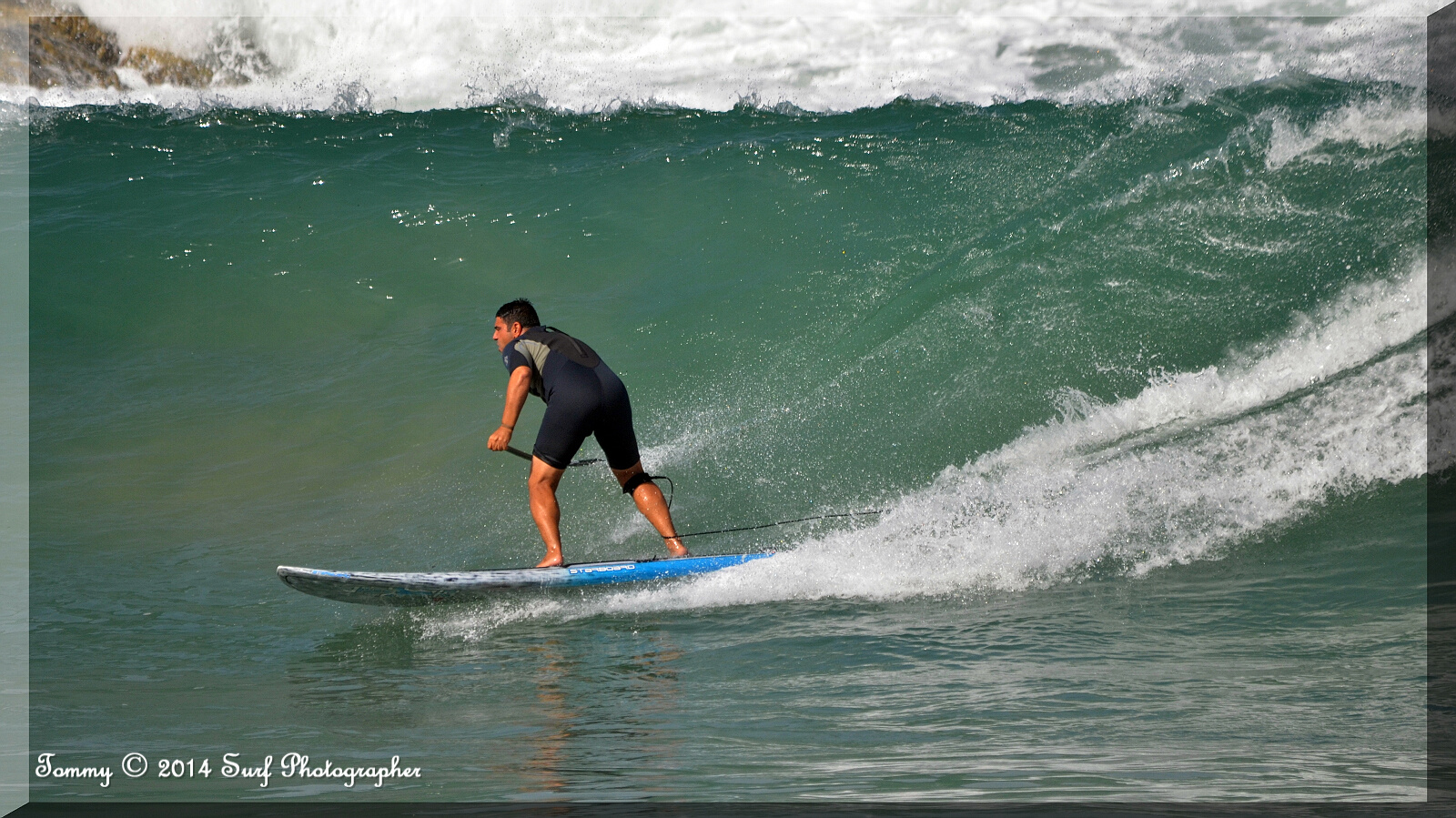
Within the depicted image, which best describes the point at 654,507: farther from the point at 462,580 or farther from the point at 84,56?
the point at 84,56

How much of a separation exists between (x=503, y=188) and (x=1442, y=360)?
7282 millimetres

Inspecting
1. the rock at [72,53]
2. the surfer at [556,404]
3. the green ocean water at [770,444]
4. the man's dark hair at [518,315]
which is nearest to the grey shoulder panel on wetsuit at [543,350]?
the surfer at [556,404]

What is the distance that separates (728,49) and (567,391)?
823cm

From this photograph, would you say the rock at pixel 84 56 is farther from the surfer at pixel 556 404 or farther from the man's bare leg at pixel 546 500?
the man's bare leg at pixel 546 500

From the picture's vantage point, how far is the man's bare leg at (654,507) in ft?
17.3

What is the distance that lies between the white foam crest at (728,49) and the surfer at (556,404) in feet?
20.4

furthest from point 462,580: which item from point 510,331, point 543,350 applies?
point 510,331

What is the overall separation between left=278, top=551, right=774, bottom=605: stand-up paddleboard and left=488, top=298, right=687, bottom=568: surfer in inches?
6.3

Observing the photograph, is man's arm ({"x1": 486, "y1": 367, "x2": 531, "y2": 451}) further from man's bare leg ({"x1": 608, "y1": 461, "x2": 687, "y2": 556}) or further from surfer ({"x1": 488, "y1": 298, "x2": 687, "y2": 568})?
man's bare leg ({"x1": 608, "y1": 461, "x2": 687, "y2": 556})

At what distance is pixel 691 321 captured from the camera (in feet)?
26.5

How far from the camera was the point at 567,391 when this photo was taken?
5.05 m

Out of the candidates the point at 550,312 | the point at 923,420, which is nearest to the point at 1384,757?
the point at 923,420

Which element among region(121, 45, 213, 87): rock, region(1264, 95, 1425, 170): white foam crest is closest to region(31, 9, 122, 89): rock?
region(121, 45, 213, 87): rock

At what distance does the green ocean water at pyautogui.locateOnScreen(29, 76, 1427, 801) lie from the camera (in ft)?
10.8
